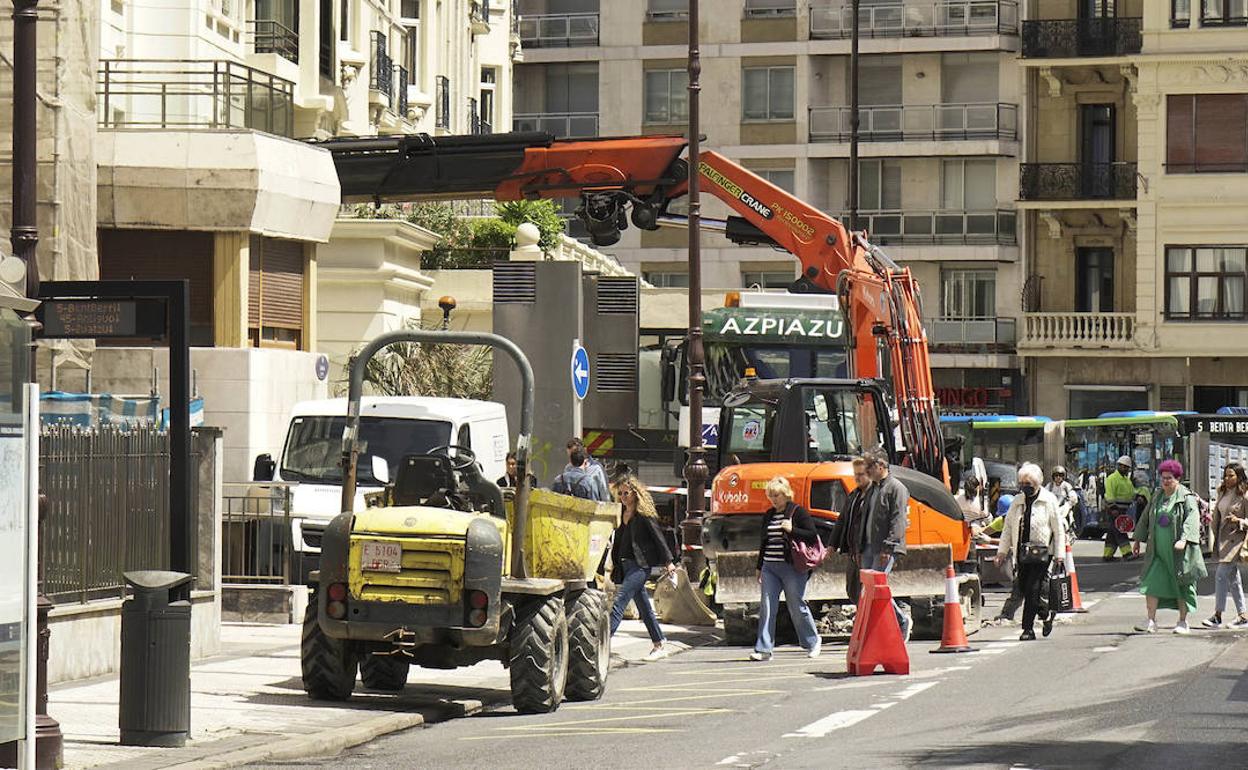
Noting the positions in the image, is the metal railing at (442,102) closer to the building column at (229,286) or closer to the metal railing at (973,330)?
the building column at (229,286)

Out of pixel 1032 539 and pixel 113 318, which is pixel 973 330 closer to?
pixel 1032 539

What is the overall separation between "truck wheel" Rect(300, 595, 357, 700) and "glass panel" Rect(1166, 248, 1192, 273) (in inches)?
1869

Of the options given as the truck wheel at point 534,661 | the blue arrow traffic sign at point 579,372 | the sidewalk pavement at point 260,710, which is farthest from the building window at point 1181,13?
the truck wheel at point 534,661

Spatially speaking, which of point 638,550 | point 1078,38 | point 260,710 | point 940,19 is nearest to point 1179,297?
point 1078,38

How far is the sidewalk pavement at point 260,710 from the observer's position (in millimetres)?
12920

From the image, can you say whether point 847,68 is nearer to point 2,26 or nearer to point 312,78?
point 312,78

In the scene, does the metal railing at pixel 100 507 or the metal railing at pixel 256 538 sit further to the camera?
the metal railing at pixel 256 538

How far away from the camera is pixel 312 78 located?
110ft

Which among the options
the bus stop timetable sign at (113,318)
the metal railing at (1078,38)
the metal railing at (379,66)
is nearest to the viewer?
the bus stop timetable sign at (113,318)

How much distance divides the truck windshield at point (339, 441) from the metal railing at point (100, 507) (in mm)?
6461

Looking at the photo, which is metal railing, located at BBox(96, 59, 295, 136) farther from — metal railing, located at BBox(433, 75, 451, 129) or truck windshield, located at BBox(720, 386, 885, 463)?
metal railing, located at BBox(433, 75, 451, 129)

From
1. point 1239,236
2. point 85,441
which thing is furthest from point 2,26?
point 1239,236

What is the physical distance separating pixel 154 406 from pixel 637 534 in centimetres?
511

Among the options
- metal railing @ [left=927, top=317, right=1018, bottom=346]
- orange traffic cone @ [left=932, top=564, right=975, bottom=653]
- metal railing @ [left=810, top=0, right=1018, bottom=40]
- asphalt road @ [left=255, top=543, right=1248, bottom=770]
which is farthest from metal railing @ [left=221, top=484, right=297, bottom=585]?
metal railing @ [left=810, top=0, right=1018, bottom=40]
